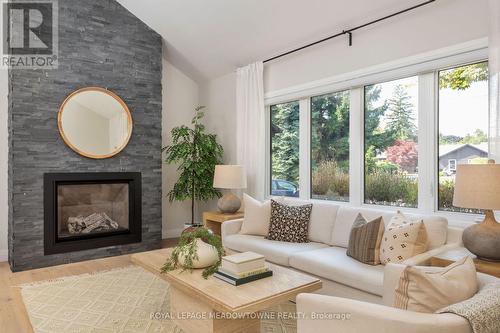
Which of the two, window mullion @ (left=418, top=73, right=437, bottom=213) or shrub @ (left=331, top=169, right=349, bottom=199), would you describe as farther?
shrub @ (left=331, top=169, right=349, bottom=199)

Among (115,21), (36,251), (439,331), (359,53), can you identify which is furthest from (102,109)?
(439,331)

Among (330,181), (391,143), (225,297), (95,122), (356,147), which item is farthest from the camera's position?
(95,122)

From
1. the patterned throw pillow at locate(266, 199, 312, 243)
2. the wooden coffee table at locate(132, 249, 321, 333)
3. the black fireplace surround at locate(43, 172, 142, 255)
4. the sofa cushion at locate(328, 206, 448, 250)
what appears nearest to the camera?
the wooden coffee table at locate(132, 249, 321, 333)

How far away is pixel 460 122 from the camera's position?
2.81 metres

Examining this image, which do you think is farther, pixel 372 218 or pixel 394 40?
pixel 394 40

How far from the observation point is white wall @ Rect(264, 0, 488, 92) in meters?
2.64

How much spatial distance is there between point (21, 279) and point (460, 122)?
4372 millimetres

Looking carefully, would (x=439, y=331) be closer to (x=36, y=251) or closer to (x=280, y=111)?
(x=280, y=111)

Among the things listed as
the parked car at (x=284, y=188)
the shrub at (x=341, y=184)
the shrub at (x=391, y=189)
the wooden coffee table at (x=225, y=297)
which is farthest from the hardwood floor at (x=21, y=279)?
the shrub at (x=391, y=189)

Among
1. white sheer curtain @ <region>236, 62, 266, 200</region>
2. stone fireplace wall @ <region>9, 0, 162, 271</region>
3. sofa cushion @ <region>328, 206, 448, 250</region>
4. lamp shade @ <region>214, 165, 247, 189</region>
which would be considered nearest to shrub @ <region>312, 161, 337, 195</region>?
sofa cushion @ <region>328, 206, 448, 250</region>

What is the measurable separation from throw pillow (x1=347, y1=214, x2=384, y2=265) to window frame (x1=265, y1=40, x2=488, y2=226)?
2.03ft

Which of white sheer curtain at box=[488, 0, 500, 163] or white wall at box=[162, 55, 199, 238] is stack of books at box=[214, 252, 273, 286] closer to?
white sheer curtain at box=[488, 0, 500, 163]

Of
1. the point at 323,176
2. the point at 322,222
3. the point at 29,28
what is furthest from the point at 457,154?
the point at 29,28

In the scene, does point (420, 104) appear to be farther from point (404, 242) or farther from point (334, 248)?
point (334, 248)
